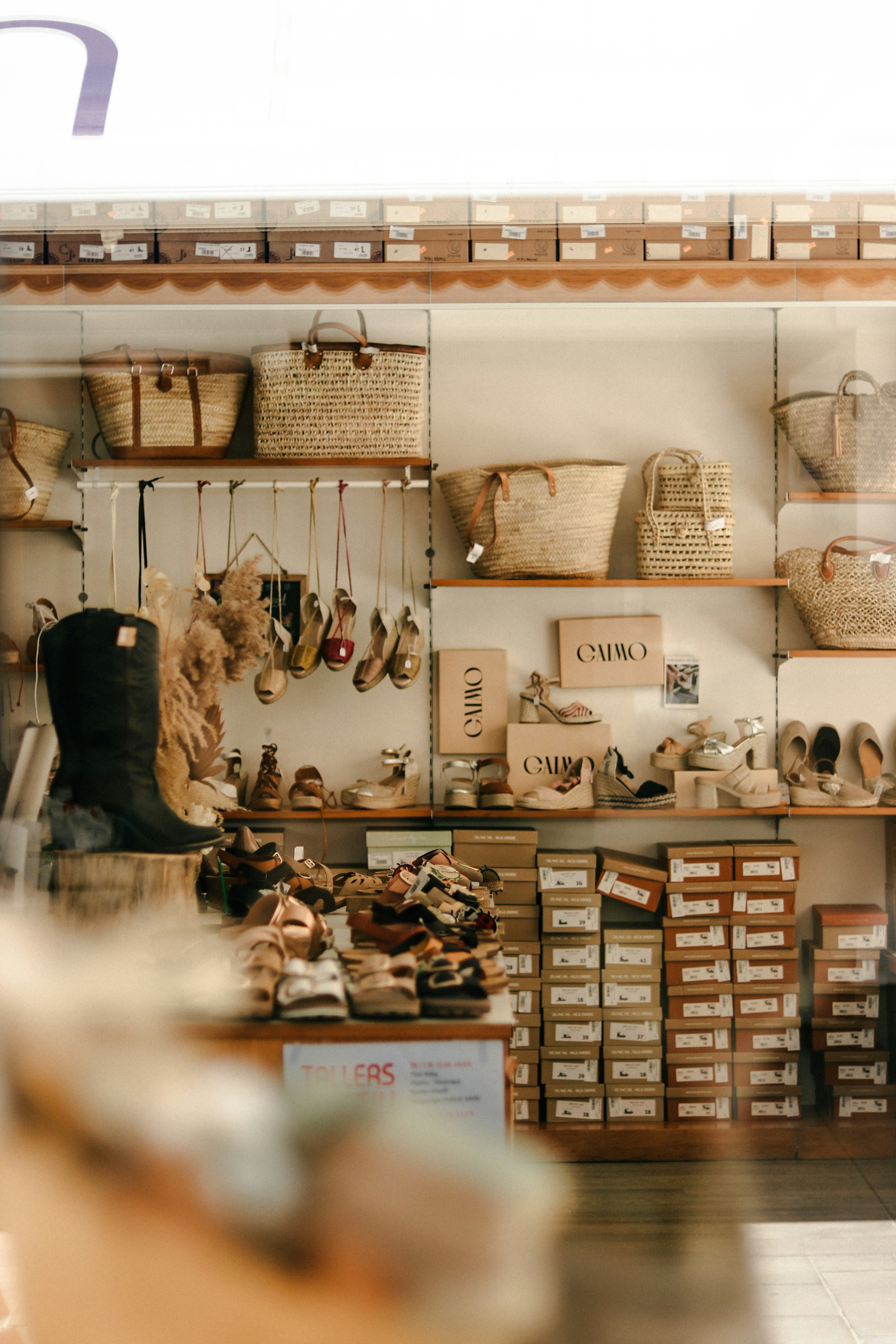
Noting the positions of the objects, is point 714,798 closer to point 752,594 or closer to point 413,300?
point 752,594

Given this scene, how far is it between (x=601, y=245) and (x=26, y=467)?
0.68 metres

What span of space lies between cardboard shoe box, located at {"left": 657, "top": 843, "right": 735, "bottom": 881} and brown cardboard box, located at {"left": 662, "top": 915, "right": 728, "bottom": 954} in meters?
0.08

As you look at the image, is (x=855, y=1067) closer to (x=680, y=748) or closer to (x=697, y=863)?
(x=697, y=863)

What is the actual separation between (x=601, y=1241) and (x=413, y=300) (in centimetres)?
132

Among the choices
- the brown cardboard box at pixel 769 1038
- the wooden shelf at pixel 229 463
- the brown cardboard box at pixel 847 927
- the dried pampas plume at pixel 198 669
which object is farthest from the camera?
the brown cardboard box at pixel 769 1038

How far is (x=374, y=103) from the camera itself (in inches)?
30.0

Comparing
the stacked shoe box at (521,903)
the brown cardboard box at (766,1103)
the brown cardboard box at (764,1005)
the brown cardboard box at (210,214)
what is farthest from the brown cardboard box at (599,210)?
the brown cardboard box at (766,1103)

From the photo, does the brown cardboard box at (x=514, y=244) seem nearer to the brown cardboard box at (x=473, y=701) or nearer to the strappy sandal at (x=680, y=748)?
the brown cardboard box at (x=473, y=701)

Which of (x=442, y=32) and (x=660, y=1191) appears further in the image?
(x=660, y=1191)

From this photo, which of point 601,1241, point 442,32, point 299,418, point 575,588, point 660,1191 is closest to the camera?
point 442,32

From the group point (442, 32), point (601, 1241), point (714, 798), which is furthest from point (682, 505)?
point (601, 1241)

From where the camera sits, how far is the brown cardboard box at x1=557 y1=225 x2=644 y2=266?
0.93 m

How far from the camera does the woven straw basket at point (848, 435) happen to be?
137cm

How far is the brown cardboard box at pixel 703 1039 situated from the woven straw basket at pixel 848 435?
0.93 m
